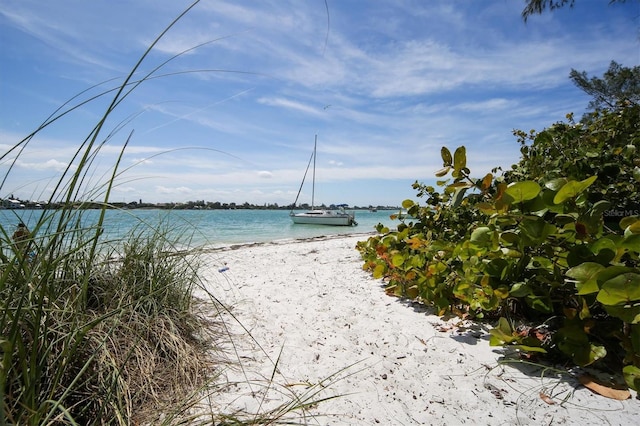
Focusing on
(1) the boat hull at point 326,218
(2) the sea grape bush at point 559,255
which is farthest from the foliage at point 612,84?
(1) the boat hull at point 326,218

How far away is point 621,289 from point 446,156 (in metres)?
0.85

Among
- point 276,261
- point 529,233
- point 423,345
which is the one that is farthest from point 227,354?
point 276,261

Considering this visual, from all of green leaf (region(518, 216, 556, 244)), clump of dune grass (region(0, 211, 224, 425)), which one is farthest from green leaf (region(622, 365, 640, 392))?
clump of dune grass (region(0, 211, 224, 425))

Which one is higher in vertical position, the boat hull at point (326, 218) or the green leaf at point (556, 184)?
the green leaf at point (556, 184)

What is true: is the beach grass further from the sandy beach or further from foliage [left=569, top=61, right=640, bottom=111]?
foliage [left=569, top=61, right=640, bottom=111]

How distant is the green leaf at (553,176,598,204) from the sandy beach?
0.75 m

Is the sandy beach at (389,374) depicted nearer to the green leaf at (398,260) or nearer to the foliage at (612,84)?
the green leaf at (398,260)

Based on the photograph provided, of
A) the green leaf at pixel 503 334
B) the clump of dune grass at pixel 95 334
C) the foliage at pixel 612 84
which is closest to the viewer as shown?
the clump of dune grass at pixel 95 334

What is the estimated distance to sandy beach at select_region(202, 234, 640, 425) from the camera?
136 cm

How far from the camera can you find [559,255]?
5.29 ft

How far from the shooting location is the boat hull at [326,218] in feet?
87.2

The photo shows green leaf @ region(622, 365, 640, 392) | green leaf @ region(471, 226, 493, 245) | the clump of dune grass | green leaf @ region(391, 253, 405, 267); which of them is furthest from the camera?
green leaf @ region(391, 253, 405, 267)

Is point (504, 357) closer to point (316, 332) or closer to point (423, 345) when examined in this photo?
point (423, 345)

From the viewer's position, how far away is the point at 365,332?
86.6 inches
